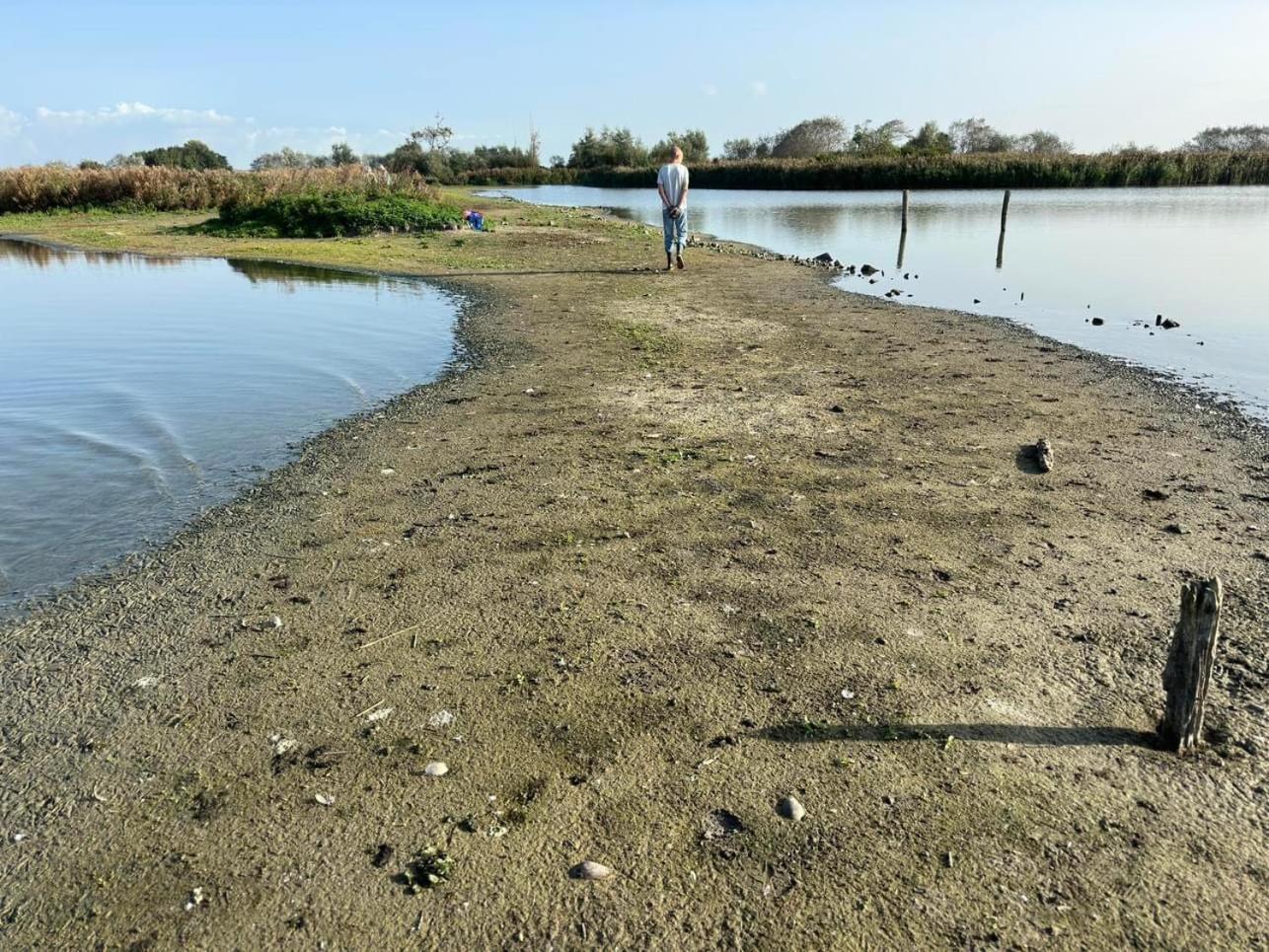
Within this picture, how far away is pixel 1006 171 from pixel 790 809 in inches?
2419

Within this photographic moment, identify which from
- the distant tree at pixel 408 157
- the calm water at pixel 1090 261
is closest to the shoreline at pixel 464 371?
the calm water at pixel 1090 261

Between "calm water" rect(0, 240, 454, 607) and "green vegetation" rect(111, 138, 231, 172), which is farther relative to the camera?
"green vegetation" rect(111, 138, 231, 172)

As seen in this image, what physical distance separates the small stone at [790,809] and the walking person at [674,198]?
13906mm

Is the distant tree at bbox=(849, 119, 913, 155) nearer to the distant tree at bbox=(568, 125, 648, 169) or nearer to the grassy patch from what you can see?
the distant tree at bbox=(568, 125, 648, 169)

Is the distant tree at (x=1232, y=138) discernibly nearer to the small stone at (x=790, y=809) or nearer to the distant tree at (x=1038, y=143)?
the distant tree at (x=1038, y=143)

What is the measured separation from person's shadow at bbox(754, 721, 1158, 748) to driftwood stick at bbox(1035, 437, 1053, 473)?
11.8 feet

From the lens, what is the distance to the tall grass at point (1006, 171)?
52.8 metres

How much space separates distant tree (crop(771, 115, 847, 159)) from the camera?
83.6 m

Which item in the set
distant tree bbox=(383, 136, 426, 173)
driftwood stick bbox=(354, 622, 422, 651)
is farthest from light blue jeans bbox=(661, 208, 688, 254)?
distant tree bbox=(383, 136, 426, 173)

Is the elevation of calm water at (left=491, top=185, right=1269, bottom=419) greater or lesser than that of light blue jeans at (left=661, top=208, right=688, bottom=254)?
lesser

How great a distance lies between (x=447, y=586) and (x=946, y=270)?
19.3 m

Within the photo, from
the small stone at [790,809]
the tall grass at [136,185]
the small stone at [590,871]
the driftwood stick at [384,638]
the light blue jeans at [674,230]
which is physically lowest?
the small stone at [790,809]

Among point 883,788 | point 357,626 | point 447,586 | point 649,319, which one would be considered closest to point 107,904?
point 357,626

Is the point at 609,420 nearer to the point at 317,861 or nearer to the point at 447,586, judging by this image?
the point at 447,586
